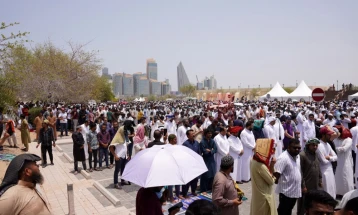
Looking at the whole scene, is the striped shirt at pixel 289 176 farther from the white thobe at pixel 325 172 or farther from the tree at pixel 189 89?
the tree at pixel 189 89

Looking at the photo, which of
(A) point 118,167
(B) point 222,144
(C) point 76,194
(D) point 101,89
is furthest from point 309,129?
(D) point 101,89

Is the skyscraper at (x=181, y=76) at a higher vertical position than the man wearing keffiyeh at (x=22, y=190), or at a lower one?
higher

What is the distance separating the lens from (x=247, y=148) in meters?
7.55

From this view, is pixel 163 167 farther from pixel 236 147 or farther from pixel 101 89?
pixel 101 89

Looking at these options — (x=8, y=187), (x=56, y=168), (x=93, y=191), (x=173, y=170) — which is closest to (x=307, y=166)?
(x=173, y=170)

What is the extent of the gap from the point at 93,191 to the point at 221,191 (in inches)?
178

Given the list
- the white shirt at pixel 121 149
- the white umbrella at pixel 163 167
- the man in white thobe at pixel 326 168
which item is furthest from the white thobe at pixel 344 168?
the white shirt at pixel 121 149

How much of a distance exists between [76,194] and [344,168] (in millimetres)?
6541

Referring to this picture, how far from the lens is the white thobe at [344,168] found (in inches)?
228

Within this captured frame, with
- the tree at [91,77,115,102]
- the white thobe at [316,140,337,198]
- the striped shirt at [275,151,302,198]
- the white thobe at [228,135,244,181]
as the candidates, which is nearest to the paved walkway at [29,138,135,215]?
the striped shirt at [275,151,302,198]

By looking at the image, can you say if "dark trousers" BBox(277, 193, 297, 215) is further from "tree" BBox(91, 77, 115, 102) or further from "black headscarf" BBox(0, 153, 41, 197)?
"tree" BBox(91, 77, 115, 102)

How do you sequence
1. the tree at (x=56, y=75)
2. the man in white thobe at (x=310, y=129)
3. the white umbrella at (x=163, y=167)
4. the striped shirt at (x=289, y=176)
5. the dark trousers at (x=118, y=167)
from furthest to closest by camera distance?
the tree at (x=56, y=75) < the man in white thobe at (x=310, y=129) < the dark trousers at (x=118, y=167) < the striped shirt at (x=289, y=176) < the white umbrella at (x=163, y=167)

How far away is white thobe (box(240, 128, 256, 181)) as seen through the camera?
7445 millimetres

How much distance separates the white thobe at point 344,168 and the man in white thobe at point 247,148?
2.18 metres
